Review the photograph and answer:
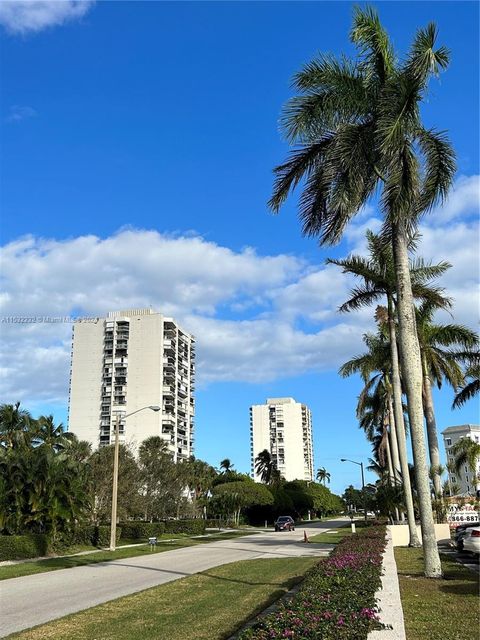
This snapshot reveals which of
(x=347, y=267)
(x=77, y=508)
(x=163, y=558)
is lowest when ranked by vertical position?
(x=163, y=558)

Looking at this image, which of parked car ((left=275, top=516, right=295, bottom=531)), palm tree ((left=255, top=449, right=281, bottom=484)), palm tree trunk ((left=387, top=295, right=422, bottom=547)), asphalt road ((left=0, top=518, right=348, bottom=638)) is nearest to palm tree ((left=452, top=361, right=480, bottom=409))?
palm tree trunk ((left=387, top=295, right=422, bottom=547))

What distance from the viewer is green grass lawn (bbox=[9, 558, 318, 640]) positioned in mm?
9273

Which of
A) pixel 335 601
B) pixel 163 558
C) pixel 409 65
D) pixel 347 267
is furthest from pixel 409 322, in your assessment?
pixel 163 558

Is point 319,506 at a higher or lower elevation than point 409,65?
lower

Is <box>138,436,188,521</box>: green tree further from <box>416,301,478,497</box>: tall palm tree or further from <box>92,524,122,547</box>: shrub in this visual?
<box>416,301,478,497</box>: tall palm tree

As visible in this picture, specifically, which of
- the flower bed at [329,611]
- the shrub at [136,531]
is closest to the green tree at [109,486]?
the shrub at [136,531]

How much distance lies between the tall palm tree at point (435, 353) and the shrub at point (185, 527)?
27.3 m

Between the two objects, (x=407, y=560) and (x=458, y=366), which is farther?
(x=458, y=366)

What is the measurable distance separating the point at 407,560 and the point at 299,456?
172 metres

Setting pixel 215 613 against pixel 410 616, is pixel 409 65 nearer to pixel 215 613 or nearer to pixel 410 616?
pixel 410 616

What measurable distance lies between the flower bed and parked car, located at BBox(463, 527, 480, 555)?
34.5 feet

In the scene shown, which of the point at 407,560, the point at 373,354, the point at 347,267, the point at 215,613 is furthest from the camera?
the point at 373,354

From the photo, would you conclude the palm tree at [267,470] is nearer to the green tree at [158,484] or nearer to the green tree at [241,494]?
the green tree at [241,494]

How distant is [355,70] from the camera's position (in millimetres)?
15641
